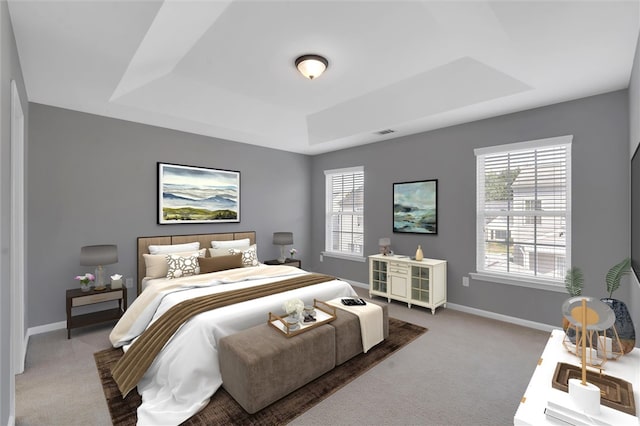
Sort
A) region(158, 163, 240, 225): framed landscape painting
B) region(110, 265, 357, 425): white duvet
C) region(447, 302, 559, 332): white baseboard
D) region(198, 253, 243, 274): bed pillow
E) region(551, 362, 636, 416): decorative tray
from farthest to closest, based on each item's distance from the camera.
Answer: region(158, 163, 240, 225): framed landscape painting < region(198, 253, 243, 274): bed pillow < region(447, 302, 559, 332): white baseboard < region(110, 265, 357, 425): white duvet < region(551, 362, 636, 416): decorative tray

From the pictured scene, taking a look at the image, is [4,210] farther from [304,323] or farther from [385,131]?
[385,131]

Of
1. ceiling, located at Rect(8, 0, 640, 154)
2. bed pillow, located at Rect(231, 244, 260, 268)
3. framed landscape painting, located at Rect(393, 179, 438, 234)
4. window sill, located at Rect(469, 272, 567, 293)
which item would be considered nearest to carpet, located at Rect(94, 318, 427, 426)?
bed pillow, located at Rect(231, 244, 260, 268)

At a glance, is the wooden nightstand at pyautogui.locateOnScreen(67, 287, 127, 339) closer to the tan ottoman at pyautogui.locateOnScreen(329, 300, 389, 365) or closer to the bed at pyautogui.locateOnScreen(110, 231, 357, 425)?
the bed at pyautogui.locateOnScreen(110, 231, 357, 425)

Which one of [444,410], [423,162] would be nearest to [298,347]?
[444,410]

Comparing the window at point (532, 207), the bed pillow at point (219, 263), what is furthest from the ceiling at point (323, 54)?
the bed pillow at point (219, 263)

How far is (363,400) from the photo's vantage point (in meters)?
2.29

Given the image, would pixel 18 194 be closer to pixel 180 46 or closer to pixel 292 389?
pixel 180 46

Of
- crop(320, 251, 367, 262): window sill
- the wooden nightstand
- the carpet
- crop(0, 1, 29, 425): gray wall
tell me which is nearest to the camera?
crop(0, 1, 29, 425): gray wall

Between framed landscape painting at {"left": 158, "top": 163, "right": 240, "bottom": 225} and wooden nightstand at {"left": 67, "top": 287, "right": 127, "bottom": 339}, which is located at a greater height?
framed landscape painting at {"left": 158, "top": 163, "right": 240, "bottom": 225}

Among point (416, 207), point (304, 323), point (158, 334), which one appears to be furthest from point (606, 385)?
point (416, 207)

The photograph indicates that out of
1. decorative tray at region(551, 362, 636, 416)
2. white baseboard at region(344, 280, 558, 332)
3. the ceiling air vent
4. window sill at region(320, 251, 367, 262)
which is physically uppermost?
the ceiling air vent

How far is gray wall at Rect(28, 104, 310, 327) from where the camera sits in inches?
137

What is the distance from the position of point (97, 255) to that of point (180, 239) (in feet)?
3.83

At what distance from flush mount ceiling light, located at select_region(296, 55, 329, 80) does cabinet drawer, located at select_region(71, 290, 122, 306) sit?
10.9ft
